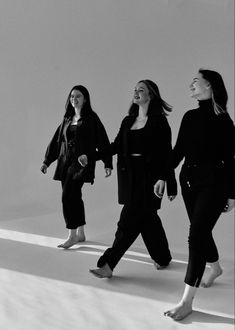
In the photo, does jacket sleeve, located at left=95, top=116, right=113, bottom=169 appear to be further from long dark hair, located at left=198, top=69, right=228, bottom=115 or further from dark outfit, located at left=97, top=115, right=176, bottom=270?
long dark hair, located at left=198, top=69, right=228, bottom=115

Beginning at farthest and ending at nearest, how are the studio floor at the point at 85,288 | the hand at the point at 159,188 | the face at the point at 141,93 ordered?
1. the face at the point at 141,93
2. the hand at the point at 159,188
3. the studio floor at the point at 85,288

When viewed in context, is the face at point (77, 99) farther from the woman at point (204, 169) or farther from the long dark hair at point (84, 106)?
the woman at point (204, 169)

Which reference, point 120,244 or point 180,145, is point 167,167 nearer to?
point 180,145

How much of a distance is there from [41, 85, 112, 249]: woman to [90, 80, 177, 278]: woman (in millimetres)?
167

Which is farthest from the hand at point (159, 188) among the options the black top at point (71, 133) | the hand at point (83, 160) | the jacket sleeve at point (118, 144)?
the black top at point (71, 133)

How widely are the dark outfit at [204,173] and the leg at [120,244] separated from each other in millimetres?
442

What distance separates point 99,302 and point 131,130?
0.91 meters

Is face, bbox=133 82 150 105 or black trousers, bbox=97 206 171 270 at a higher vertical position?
face, bbox=133 82 150 105

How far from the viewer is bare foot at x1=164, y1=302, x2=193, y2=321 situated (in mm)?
2291

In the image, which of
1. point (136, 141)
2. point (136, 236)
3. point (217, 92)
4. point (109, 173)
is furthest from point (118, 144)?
point (217, 92)

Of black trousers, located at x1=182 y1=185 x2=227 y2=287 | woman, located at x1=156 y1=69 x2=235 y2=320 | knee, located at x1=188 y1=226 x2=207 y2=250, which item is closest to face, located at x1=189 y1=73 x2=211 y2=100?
woman, located at x1=156 y1=69 x2=235 y2=320

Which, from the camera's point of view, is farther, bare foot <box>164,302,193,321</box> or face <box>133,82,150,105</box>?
face <box>133,82,150,105</box>

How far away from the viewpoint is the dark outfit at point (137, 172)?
271cm

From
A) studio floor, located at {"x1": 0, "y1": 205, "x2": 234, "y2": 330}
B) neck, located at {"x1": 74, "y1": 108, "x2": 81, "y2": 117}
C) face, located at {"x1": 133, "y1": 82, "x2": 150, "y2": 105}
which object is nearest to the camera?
studio floor, located at {"x1": 0, "y1": 205, "x2": 234, "y2": 330}
